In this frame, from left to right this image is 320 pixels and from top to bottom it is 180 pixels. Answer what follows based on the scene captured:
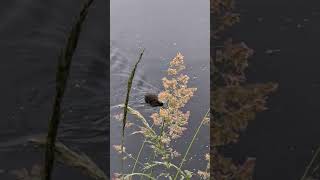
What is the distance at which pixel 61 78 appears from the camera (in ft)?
0.59

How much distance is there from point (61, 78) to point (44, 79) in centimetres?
109

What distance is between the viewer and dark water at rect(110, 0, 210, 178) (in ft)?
4.42

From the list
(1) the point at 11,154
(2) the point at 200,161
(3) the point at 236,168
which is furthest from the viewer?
(3) the point at 236,168

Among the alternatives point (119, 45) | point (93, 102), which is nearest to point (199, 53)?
point (119, 45)

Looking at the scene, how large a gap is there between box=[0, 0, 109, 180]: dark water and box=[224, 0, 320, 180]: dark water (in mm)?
454

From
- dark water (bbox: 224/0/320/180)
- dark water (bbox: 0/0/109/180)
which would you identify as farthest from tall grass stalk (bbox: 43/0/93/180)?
dark water (bbox: 224/0/320/180)

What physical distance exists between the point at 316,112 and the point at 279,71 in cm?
17

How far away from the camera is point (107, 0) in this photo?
1301 mm

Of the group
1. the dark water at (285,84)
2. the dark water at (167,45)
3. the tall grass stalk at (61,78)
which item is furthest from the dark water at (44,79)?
the tall grass stalk at (61,78)

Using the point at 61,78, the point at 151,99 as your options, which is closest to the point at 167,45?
the point at 151,99

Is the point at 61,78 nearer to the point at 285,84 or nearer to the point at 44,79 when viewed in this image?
the point at 44,79

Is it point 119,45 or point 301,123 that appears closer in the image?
point 119,45

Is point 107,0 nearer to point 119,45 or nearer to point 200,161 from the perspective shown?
point 119,45

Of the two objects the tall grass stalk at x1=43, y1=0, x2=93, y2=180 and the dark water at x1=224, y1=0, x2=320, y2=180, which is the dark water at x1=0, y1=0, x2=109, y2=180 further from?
the tall grass stalk at x1=43, y1=0, x2=93, y2=180
